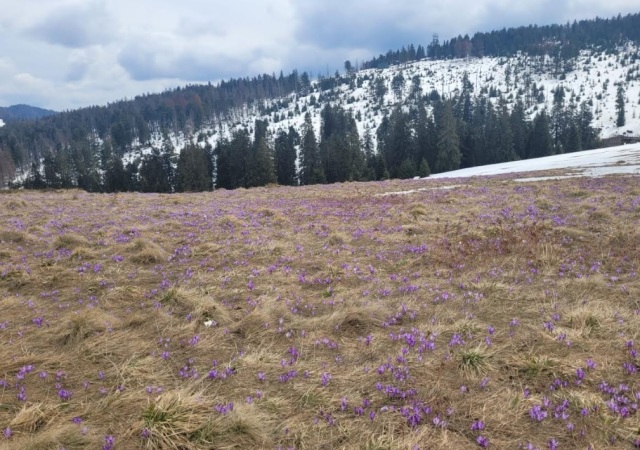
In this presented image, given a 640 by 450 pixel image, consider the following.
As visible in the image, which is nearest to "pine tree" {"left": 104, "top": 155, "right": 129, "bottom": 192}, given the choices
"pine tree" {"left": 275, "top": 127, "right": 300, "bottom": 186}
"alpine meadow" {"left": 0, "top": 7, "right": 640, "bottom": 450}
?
"pine tree" {"left": 275, "top": 127, "right": 300, "bottom": 186}

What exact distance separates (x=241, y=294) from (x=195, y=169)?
84741 mm

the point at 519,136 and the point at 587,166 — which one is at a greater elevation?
the point at 519,136

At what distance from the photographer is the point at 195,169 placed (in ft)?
286

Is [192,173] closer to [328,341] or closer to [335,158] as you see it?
[335,158]

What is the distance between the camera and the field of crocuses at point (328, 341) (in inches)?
160

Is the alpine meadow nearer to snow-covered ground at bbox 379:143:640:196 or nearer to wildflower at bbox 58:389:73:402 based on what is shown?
wildflower at bbox 58:389:73:402

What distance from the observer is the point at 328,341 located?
19.8 ft

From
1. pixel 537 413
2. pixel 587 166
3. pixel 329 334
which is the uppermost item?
pixel 587 166

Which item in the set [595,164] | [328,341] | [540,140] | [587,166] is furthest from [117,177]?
[540,140]

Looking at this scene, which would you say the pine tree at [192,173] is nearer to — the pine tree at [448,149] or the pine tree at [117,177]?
the pine tree at [117,177]

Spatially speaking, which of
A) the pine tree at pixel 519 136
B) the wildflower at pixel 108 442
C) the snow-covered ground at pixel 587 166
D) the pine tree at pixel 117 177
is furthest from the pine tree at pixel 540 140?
the wildflower at pixel 108 442

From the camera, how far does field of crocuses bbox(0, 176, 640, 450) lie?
13.3 ft

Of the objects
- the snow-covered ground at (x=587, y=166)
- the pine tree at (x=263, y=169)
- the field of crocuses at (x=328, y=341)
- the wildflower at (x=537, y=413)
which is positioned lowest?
the wildflower at (x=537, y=413)

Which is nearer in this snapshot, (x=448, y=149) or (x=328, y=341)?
(x=328, y=341)
